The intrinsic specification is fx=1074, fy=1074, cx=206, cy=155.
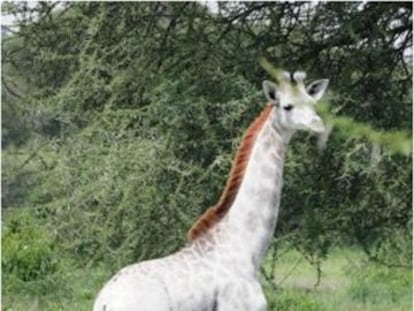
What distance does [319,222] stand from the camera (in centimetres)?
365

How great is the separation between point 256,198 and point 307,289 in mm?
2778

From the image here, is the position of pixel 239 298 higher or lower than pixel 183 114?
lower

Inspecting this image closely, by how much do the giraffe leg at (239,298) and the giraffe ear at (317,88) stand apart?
356mm

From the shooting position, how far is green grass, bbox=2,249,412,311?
412 cm

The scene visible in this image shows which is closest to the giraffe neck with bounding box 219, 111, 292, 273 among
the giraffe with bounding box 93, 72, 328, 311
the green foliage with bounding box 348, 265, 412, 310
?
the giraffe with bounding box 93, 72, 328, 311

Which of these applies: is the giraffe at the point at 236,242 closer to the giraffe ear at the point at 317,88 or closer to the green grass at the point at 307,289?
the giraffe ear at the point at 317,88

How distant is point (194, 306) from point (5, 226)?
9.41 feet

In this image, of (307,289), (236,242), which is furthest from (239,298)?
(307,289)

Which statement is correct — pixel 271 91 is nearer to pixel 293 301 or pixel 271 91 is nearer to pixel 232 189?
pixel 232 189

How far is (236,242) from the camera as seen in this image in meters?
1.87

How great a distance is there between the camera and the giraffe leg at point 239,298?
180 centimetres

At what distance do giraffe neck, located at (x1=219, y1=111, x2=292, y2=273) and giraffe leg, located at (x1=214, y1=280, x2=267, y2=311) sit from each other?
6 centimetres

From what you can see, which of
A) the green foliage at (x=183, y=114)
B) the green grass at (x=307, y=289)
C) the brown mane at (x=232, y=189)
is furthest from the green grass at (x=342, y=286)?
the brown mane at (x=232, y=189)

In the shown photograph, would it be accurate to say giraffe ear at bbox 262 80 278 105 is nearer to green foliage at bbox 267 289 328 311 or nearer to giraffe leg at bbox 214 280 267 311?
giraffe leg at bbox 214 280 267 311
